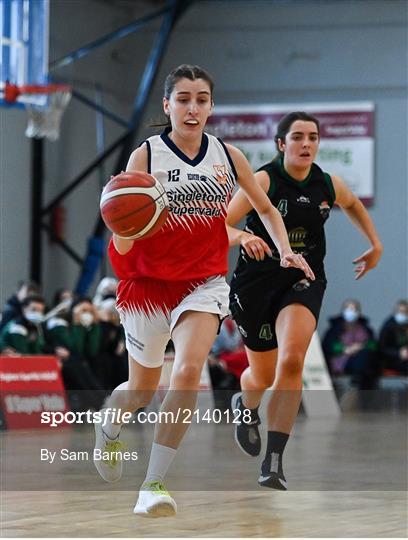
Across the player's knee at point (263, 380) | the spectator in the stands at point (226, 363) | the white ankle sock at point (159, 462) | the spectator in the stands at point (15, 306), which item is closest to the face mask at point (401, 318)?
the spectator in the stands at point (226, 363)

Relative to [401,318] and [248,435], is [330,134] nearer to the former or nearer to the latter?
[401,318]

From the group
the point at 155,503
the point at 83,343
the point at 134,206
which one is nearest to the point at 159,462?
the point at 155,503

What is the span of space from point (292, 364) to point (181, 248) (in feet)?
3.98

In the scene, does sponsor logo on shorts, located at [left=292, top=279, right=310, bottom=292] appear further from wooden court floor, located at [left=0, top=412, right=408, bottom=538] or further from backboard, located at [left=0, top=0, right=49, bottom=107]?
backboard, located at [left=0, top=0, right=49, bottom=107]

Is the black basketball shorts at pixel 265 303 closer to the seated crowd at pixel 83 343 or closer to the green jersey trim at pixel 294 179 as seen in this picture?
the green jersey trim at pixel 294 179

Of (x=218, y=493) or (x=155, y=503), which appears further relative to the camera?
(x=218, y=493)

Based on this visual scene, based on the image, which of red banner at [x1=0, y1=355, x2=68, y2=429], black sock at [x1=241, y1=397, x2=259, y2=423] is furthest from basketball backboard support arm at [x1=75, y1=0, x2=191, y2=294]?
black sock at [x1=241, y1=397, x2=259, y2=423]

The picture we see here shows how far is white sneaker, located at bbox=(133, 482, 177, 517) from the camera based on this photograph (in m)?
5.12

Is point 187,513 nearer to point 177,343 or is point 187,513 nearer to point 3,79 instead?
point 177,343

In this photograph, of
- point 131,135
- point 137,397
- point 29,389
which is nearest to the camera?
point 137,397

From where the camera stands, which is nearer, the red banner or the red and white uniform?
the red and white uniform

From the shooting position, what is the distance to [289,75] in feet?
75.8

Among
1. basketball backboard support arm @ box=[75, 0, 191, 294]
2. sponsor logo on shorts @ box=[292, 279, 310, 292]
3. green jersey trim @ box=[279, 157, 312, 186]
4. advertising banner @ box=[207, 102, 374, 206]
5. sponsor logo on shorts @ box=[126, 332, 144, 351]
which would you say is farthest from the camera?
advertising banner @ box=[207, 102, 374, 206]

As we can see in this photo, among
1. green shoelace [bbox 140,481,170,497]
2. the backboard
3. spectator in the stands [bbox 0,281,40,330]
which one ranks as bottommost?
green shoelace [bbox 140,481,170,497]
